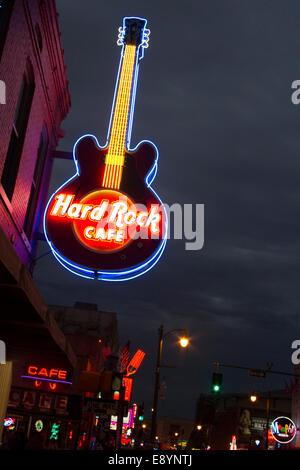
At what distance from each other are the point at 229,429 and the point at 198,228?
67.9 m

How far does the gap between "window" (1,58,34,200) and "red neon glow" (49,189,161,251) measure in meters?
2.24

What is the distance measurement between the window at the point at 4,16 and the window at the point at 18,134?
273cm

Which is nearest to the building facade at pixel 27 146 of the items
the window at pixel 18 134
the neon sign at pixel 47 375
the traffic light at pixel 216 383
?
the window at pixel 18 134

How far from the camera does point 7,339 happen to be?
12.7m

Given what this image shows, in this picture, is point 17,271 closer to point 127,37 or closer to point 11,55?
point 11,55

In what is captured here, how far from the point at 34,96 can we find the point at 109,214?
436cm

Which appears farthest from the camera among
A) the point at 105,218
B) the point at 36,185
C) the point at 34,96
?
the point at 36,185

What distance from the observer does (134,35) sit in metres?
21.3

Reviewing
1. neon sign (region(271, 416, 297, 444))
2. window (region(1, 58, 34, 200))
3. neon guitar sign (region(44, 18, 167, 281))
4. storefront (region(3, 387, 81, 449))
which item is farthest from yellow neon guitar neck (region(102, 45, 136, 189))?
storefront (region(3, 387, 81, 449))

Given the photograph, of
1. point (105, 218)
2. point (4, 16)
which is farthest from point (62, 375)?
point (4, 16)

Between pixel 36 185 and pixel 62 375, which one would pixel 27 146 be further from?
pixel 62 375

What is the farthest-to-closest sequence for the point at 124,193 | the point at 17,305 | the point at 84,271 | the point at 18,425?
1. the point at 18,425
2. the point at 124,193
3. the point at 84,271
4. the point at 17,305

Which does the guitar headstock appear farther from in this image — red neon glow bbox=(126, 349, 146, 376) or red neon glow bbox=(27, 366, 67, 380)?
red neon glow bbox=(126, 349, 146, 376)
